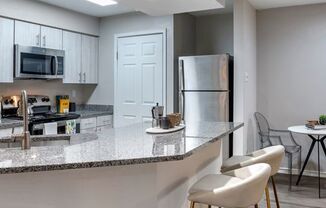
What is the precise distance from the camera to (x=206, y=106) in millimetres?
4316

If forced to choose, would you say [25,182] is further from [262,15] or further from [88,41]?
[262,15]

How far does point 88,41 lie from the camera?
529 cm

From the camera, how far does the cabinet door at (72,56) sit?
4.86 m

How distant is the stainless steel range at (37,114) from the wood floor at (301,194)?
108 inches

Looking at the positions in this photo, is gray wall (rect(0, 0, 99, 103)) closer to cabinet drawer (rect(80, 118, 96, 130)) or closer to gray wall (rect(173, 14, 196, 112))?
cabinet drawer (rect(80, 118, 96, 130))

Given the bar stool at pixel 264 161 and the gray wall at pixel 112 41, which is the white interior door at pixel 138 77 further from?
the bar stool at pixel 264 161

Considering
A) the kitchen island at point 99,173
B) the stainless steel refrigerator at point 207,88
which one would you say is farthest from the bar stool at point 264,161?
the stainless steel refrigerator at point 207,88

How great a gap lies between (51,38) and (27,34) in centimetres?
41

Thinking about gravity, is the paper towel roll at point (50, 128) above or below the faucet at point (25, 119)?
below

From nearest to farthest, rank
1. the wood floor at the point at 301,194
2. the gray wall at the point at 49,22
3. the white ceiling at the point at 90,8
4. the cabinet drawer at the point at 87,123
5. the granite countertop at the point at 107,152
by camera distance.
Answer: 1. the granite countertop at the point at 107,152
2. the wood floor at the point at 301,194
3. the gray wall at the point at 49,22
4. the white ceiling at the point at 90,8
5. the cabinet drawer at the point at 87,123

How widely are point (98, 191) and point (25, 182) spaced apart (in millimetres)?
371

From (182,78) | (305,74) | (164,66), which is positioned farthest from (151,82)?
(305,74)

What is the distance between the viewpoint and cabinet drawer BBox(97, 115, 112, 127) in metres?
5.09

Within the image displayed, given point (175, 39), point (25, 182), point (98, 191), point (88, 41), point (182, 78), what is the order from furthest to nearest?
1. point (88, 41)
2. point (175, 39)
3. point (182, 78)
4. point (98, 191)
5. point (25, 182)
